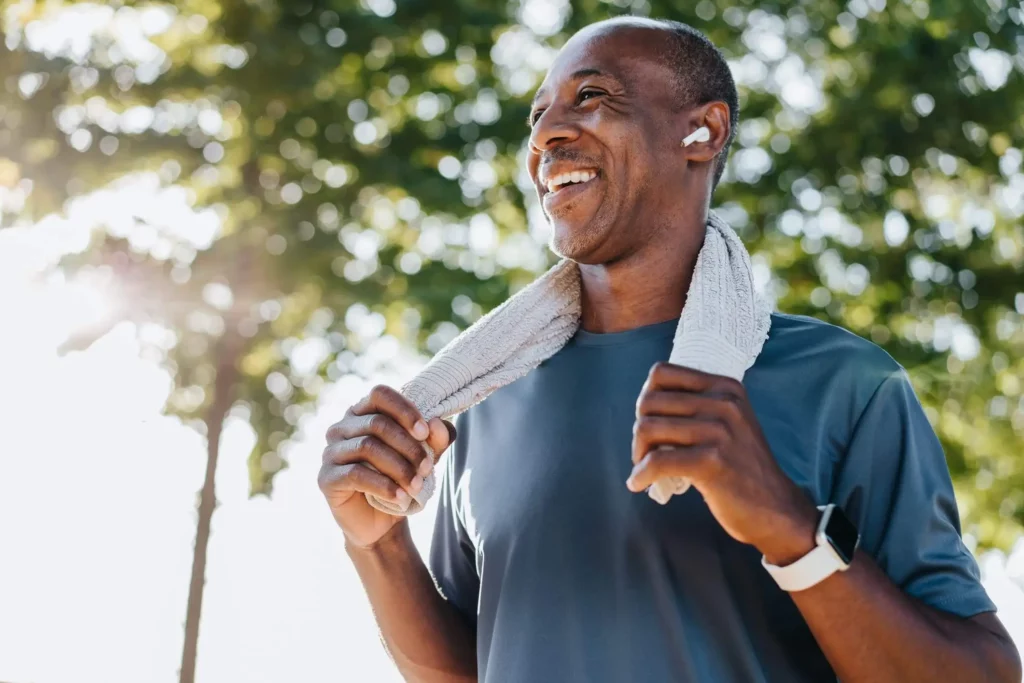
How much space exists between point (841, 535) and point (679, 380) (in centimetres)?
29

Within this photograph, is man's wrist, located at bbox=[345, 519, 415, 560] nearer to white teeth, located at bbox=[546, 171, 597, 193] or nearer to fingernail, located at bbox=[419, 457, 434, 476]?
fingernail, located at bbox=[419, 457, 434, 476]

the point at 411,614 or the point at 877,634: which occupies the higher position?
the point at 411,614

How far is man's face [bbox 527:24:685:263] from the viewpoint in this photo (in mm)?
2000

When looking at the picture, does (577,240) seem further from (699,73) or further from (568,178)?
(699,73)

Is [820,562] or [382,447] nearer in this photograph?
[820,562]

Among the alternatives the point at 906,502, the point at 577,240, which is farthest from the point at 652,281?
the point at 906,502

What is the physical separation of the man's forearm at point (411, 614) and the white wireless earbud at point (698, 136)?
2.82 feet

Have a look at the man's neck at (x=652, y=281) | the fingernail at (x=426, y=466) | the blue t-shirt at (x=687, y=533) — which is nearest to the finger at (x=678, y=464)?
the blue t-shirt at (x=687, y=533)

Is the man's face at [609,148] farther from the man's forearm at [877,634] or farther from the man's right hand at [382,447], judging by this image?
the man's forearm at [877,634]

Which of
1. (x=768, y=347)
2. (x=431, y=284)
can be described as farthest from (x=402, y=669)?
(x=431, y=284)

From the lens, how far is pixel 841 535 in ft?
4.76

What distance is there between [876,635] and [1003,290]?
7905mm

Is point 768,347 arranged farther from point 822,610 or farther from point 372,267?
point 372,267

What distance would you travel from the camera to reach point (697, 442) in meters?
1.37
